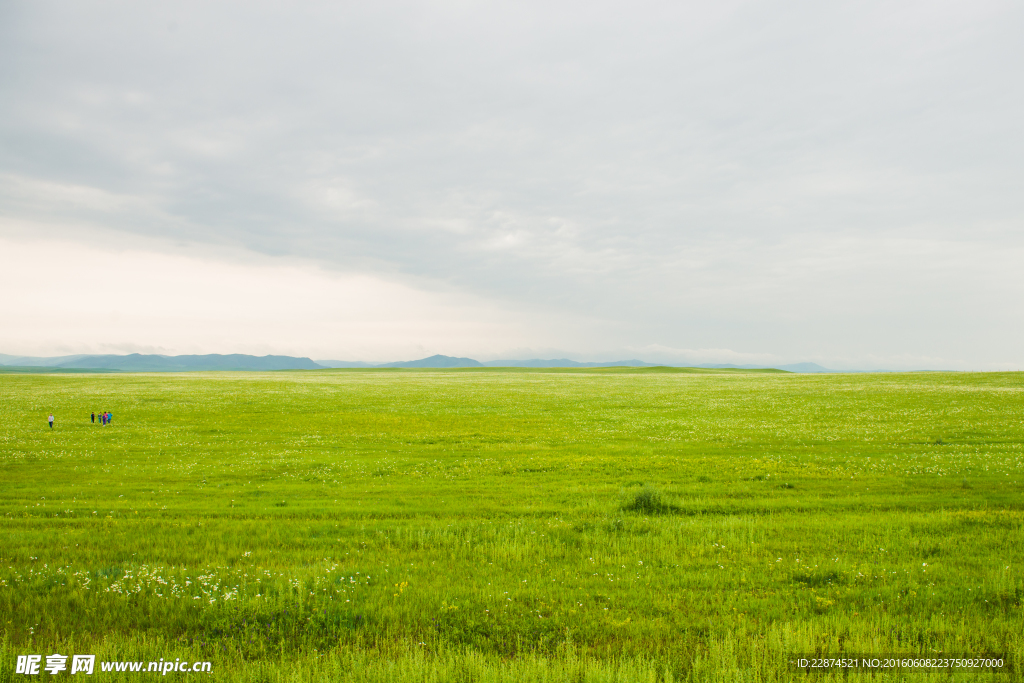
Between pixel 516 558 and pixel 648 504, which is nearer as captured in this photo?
pixel 516 558

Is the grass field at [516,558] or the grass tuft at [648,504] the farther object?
the grass tuft at [648,504]

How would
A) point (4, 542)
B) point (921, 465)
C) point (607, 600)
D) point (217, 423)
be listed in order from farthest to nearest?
point (217, 423) → point (921, 465) → point (4, 542) → point (607, 600)

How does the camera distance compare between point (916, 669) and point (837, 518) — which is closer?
point (916, 669)

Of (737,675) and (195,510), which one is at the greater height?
(737,675)

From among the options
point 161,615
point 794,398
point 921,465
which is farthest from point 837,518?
point 794,398

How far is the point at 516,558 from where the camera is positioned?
10383 millimetres

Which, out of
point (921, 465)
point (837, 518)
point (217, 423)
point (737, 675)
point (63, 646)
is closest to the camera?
point (737, 675)

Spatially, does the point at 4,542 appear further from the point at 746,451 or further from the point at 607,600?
the point at 746,451

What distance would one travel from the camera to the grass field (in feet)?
22.4

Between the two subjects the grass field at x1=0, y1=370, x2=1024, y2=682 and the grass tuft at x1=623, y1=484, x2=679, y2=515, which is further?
the grass tuft at x1=623, y1=484, x2=679, y2=515

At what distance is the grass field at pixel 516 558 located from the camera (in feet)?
22.4

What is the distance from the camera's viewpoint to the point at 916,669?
6.24 meters

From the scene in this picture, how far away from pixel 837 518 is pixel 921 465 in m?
11.4

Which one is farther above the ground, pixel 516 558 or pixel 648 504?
pixel 516 558
